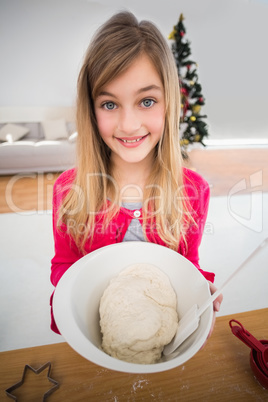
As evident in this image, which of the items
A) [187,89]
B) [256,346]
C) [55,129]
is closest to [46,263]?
[256,346]

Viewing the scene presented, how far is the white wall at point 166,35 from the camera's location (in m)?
3.89

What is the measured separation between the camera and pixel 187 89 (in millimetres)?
3041

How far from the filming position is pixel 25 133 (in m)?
3.57

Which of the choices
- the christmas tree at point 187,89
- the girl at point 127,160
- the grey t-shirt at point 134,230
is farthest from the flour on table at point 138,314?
the christmas tree at point 187,89

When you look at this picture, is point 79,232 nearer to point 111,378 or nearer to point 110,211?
point 110,211

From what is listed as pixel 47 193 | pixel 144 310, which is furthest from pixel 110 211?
pixel 47 193

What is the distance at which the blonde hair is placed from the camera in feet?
2.22

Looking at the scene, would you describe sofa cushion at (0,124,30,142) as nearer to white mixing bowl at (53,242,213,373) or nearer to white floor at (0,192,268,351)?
white floor at (0,192,268,351)

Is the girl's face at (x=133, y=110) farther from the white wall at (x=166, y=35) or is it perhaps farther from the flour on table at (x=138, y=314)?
the white wall at (x=166, y=35)

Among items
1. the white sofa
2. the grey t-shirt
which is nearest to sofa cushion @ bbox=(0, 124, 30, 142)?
the white sofa

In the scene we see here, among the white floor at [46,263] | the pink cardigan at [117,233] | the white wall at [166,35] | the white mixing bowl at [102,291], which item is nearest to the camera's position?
the white mixing bowl at [102,291]

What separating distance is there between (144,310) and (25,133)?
3.63 meters

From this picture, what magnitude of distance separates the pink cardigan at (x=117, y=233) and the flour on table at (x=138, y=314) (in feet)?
0.75

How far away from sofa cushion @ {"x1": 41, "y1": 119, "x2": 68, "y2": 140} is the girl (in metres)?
2.75
